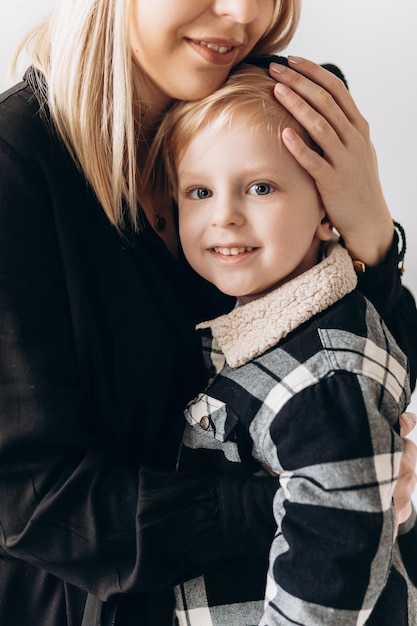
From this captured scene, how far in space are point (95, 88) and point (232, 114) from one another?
0.62ft

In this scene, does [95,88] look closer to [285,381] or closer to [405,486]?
[285,381]

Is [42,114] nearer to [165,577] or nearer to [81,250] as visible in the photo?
[81,250]

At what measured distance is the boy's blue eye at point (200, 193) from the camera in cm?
113

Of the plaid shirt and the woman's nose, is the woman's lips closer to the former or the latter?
the woman's nose

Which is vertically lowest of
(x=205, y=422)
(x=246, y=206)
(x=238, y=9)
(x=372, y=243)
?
(x=205, y=422)

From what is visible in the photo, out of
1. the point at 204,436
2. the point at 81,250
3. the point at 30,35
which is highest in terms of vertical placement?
the point at 30,35

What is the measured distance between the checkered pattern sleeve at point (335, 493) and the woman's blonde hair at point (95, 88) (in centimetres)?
38

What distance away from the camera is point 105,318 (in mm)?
1117

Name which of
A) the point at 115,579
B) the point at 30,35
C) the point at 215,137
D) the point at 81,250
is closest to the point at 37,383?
the point at 81,250

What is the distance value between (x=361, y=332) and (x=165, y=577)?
1.42 ft

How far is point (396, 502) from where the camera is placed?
114 cm

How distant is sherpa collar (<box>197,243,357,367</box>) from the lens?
1064 mm

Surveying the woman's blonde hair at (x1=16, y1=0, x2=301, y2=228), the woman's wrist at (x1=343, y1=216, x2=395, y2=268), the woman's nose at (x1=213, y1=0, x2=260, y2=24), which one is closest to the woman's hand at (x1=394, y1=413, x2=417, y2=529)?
the woman's wrist at (x1=343, y1=216, x2=395, y2=268)

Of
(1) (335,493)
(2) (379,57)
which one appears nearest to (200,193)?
(1) (335,493)
